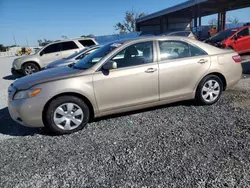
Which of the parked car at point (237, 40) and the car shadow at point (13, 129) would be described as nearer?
the car shadow at point (13, 129)

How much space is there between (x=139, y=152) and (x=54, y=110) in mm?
1567

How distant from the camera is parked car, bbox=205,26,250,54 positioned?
1012cm

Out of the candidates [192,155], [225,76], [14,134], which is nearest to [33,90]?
[14,134]

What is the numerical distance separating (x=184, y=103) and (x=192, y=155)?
2.04 metres

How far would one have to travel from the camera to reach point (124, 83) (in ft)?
12.0

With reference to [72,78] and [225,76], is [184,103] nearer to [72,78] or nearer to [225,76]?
[225,76]

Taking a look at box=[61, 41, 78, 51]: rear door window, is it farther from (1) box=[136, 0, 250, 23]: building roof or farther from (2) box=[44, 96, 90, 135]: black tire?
(1) box=[136, 0, 250, 23]: building roof

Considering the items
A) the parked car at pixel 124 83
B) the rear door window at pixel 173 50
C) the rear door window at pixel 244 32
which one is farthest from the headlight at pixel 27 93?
the rear door window at pixel 244 32

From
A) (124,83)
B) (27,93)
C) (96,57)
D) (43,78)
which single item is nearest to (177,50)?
(124,83)

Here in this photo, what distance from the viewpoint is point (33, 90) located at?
10.9 ft

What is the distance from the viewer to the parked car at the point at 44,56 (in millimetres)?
9922

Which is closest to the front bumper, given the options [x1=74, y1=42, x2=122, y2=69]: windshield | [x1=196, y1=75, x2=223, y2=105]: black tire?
[x1=74, y1=42, x2=122, y2=69]: windshield

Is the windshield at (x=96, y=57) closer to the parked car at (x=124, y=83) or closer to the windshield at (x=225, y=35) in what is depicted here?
the parked car at (x=124, y=83)

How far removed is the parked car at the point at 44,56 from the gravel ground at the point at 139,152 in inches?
253
